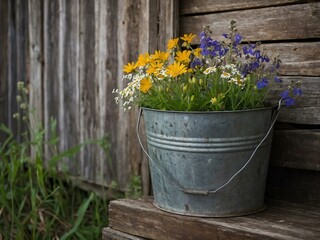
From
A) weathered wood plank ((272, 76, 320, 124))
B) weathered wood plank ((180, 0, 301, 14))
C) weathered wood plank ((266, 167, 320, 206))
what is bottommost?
weathered wood plank ((266, 167, 320, 206))

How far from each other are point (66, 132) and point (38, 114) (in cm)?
39

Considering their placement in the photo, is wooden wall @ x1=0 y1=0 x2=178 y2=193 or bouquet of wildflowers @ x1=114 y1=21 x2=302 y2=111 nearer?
bouquet of wildflowers @ x1=114 y1=21 x2=302 y2=111

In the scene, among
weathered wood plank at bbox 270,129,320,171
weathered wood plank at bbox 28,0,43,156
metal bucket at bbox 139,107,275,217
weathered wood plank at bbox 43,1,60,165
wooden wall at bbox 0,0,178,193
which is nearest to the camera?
metal bucket at bbox 139,107,275,217

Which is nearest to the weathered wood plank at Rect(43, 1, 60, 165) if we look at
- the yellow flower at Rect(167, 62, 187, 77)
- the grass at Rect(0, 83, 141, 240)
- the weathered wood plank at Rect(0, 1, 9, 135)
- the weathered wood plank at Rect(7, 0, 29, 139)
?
the weathered wood plank at Rect(7, 0, 29, 139)

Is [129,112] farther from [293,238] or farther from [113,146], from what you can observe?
[293,238]

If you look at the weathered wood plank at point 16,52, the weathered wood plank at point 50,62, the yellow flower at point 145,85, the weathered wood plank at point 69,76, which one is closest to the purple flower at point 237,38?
Result: the yellow flower at point 145,85

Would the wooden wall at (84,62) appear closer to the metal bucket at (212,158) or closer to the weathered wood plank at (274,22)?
the weathered wood plank at (274,22)

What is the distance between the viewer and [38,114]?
4680mm

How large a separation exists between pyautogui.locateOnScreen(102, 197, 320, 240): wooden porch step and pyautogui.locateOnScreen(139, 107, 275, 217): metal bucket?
64 millimetres

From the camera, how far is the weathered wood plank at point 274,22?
2818 mm

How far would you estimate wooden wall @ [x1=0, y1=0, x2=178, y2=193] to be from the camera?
3646mm

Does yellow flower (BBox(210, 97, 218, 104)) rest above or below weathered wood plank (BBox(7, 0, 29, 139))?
below

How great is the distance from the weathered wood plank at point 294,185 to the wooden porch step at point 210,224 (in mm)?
79

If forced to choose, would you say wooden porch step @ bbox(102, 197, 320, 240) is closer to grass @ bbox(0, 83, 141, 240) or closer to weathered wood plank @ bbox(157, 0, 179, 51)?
grass @ bbox(0, 83, 141, 240)
